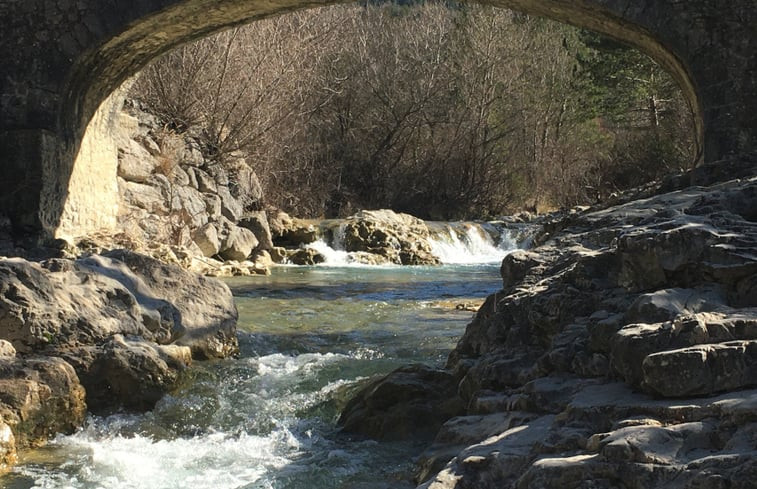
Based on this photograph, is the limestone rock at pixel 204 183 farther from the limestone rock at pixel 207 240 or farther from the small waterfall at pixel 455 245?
the small waterfall at pixel 455 245

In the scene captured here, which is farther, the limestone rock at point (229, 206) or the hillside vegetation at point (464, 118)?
the hillside vegetation at point (464, 118)

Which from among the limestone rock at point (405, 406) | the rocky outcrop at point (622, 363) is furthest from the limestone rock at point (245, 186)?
the rocky outcrop at point (622, 363)

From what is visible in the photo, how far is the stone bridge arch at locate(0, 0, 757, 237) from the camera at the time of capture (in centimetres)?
814

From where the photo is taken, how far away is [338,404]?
5359 millimetres

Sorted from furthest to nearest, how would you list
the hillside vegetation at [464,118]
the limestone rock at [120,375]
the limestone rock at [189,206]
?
the hillside vegetation at [464,118] → the limestone rock at [189,206] → the limestone rock at [120,375]

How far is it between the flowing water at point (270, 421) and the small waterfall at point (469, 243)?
9.15 metres

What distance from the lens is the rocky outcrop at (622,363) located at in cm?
262

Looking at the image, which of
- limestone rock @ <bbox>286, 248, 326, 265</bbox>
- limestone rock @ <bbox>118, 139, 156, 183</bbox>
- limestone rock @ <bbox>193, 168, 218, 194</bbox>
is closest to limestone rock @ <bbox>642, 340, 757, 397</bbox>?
limestone rock @ <bbox>118, 139, 156, 183</bbox>

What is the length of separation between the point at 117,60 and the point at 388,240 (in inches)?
347

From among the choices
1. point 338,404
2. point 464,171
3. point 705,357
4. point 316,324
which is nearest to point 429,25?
point 464,171

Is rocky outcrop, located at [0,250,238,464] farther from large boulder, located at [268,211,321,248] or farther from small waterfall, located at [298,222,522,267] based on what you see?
large boulder, located at [268,211,321,248]

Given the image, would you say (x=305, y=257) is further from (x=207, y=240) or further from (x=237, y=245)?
(x=207, y=240)

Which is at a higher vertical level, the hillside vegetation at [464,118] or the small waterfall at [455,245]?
the hillside vegetation at [464,118]

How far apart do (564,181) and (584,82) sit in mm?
3092
